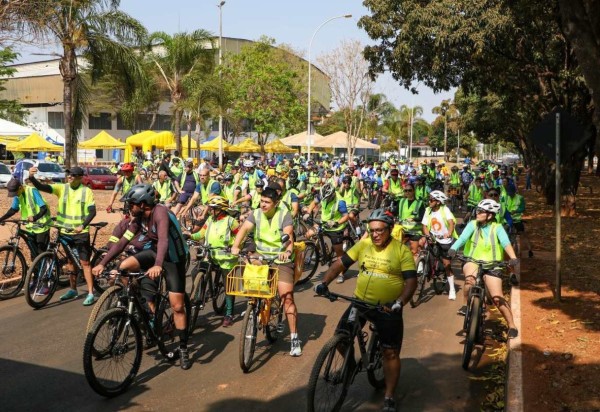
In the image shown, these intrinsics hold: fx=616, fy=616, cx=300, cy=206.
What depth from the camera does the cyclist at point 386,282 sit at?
548cm

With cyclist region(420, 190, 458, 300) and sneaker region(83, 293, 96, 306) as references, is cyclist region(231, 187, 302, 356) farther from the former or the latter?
cyclist region(420, 190, 458, 300)

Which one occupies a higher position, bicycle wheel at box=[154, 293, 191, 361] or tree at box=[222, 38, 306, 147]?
tree at box=[222, 38, 306, 147]

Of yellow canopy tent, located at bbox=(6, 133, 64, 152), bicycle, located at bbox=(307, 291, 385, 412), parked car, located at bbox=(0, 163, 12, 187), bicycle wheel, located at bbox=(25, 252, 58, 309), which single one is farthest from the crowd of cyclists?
yellow canopy tent, located at bbox=(6, 133, 64, 152)

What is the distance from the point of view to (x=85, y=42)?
821 inches

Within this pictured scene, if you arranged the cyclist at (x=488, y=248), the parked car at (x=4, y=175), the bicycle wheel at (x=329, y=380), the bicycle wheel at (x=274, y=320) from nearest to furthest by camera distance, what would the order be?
the bicycle wheel at (x=329, y=380) < the cyclist at (x=488, y=248) < the bicycle wheel at (x=274, y=320) < the parked car at (x=4, y=175)

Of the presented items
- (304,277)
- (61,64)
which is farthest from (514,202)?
(61,64)

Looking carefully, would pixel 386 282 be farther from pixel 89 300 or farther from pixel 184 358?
pixel 89 300

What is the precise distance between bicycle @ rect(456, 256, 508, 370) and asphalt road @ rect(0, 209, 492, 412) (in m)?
0.26

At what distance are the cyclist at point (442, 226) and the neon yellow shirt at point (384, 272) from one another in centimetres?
473

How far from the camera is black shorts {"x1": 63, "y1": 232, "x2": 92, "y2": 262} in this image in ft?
30.2

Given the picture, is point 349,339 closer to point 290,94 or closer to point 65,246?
point 65,246

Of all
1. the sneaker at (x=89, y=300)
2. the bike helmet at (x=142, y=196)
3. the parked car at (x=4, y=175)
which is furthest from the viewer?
the parked car at (x=4, y=175)

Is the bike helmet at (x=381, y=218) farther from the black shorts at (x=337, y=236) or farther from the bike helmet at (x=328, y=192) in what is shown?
the bike helmet at (x=328, y=192)

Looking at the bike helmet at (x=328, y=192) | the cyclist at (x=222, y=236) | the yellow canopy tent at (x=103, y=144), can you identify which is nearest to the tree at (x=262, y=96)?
the yellow canopy tent at (x=103, y=144)
